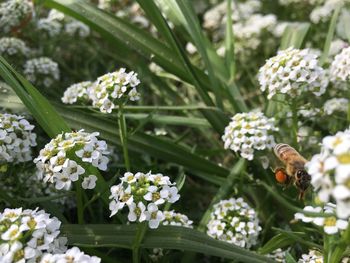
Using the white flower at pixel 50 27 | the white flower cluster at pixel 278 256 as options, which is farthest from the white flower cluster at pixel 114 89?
the white flower at pixel 50 27

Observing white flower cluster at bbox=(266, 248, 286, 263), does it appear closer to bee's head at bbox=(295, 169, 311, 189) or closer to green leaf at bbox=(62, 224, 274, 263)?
green leaf at bbox=(62, 224, 274, 263)

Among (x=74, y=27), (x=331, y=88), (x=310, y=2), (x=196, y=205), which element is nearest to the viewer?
(x=196, y=205)

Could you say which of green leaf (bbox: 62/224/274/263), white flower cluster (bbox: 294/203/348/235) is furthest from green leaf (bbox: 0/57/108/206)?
white flower cluster (bbox: 294/203/348/235)

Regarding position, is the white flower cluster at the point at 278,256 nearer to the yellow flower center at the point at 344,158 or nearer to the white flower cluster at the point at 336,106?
the white flower cluster at the point at 336,106

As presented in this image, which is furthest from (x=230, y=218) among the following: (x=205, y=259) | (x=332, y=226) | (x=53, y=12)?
(x=53, y=12)

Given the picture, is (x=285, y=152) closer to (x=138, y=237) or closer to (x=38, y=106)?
(x=138, y=237)

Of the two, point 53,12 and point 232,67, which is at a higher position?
point 53,12

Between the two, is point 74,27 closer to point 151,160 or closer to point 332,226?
point 151,160
